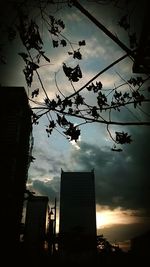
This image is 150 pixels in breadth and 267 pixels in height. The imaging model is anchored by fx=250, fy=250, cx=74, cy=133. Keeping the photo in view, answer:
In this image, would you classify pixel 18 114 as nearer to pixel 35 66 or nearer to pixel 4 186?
A: pixel 4 186

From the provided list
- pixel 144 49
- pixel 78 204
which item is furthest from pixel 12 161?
pixel 78 204

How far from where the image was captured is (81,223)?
2812 centimetres

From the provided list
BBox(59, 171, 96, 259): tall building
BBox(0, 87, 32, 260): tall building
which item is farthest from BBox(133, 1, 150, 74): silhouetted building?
BBox(59, 171, 96, 259): tall building

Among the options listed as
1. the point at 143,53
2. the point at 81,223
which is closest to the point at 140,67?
the point at 143,53

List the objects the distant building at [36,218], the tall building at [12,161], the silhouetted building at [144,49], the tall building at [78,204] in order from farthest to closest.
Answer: the tall building at [78,204] < the distant building at [36,218] < the tall building at [12,161] < the silhouetted building at [144,49]

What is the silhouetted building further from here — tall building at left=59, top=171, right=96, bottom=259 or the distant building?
tall building at left=59, top=171, right=96, bottom=259

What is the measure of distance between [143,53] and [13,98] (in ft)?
51.0

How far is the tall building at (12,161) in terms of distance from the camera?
15.7 meters

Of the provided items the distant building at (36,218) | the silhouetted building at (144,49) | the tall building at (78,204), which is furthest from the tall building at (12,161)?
the silhouetted building at (144,49)

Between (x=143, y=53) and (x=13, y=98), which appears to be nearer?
(x=143, y=53)

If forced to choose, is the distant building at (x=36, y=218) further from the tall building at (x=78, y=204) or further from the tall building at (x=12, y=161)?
the tall building at (x=12, y=161)

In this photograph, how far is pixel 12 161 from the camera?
16859 millimetres

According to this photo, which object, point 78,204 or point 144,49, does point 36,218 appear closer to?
Result: point 78,204

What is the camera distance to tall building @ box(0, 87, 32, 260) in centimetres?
1570
